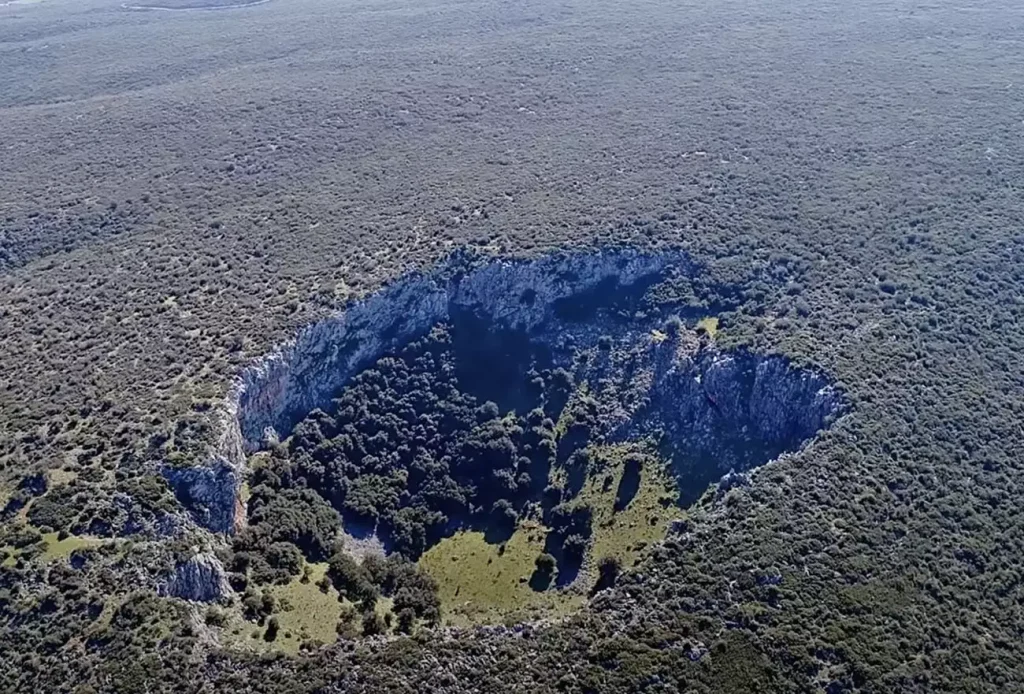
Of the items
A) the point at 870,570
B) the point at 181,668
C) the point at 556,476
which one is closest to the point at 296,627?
the point at 181,668

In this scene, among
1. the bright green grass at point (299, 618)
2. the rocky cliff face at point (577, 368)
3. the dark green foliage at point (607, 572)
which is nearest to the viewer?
the bright green grass at point (299, 618)

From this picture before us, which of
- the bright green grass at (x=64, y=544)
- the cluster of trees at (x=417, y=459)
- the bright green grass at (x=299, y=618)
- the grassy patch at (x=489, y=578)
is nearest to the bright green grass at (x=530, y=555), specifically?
the grassy patch at (x=489, y=578)

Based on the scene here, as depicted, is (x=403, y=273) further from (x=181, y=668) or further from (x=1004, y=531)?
(x=1004, y=531)

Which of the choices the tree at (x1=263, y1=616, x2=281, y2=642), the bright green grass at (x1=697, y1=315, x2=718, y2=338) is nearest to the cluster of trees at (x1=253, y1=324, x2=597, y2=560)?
the tree at (x1=263, y1=616, x2=281, y2=642)

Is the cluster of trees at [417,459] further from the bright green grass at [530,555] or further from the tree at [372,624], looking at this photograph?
the tree at [372,624]

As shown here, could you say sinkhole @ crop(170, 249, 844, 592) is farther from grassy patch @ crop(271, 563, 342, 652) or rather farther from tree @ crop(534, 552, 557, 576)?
grassy patch @ crop(271, 563, 342, 652)

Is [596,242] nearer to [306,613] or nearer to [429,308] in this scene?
[429,308]
